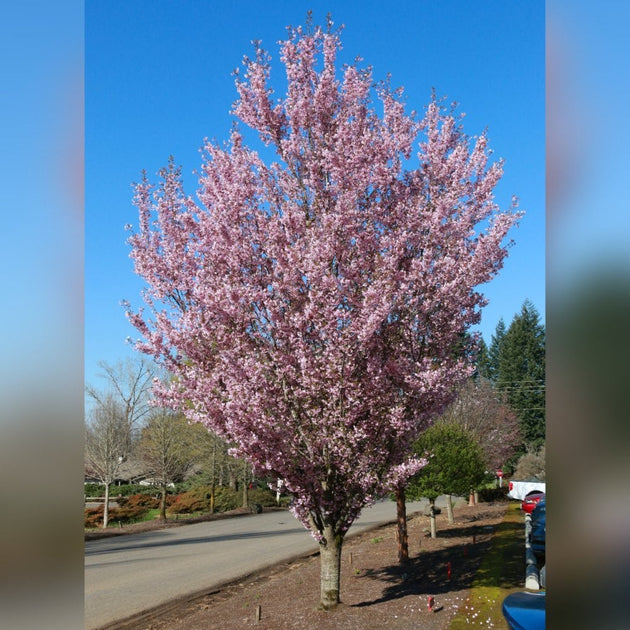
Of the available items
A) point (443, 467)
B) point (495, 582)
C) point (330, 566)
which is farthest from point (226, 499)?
point (330, 566)

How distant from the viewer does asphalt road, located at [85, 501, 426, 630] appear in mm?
10680

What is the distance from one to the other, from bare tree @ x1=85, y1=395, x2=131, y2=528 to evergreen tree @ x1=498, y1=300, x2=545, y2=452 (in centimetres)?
3798

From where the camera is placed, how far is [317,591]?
10406 mm

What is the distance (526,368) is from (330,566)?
52.7m

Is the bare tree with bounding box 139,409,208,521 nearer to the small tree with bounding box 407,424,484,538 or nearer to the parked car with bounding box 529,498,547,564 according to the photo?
the small tree with bounding box 407,424,484,538

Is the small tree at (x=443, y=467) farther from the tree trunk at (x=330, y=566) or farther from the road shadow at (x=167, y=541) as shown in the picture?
the tree trunk at (x=330, y=566)

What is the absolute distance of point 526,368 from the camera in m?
58.2

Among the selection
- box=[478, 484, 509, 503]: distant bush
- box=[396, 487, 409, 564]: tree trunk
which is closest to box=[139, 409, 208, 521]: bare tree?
box=[396, 487, 409, 564]: tree trunk

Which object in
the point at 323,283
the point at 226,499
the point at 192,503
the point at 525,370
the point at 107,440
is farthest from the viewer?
the point at 525,370

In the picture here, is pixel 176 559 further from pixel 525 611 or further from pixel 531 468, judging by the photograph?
pixel 531 468
